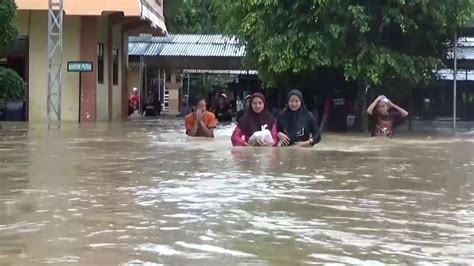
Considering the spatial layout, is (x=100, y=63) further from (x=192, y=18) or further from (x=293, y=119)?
(x=192, y=18)

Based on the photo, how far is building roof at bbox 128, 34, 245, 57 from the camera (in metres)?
41.2

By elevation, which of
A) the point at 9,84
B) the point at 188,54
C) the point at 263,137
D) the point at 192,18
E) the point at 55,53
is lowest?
the point at 263,137

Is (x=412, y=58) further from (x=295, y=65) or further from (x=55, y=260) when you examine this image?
(x=55, y=260)

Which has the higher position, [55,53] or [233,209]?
[55,53]

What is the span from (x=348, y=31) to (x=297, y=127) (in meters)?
8.54

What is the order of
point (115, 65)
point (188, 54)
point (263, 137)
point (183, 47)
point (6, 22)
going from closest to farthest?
point (263, 137) < point (6, 22) < point (115, 65) < point (188, 54) < point (183, 47)

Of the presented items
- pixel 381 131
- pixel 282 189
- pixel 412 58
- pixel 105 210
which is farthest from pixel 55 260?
pixel 412 58

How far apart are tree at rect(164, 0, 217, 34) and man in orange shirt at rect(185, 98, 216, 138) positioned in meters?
31.0

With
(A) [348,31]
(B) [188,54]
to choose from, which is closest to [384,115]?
(A) [348,31]

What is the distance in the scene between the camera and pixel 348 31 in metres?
23.0

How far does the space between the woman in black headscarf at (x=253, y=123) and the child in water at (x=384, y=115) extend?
168 inches

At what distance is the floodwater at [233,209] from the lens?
18.3 ft

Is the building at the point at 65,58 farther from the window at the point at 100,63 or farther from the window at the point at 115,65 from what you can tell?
the window at the point at 115,65

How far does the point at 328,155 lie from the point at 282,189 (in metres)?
5.13
